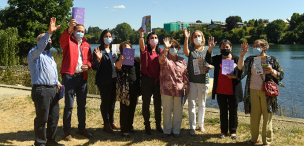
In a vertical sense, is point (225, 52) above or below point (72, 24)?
below

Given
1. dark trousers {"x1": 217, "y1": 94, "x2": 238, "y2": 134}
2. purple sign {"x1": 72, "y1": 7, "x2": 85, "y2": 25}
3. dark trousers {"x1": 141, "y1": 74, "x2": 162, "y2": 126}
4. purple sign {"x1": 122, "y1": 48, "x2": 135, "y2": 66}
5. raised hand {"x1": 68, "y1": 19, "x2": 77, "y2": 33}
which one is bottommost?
dark trousers {"x1": 217, "y1": 94, "x2": 238, "y2": 134}

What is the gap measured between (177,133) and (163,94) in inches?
34.6

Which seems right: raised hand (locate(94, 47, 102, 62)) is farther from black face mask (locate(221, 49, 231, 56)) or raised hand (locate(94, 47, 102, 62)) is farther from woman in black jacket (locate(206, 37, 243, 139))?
black face mask (locate(221, 49, 231, 56))

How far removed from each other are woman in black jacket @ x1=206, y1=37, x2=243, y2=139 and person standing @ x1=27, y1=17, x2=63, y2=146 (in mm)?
2875

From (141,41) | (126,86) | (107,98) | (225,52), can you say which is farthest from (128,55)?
(225,52)

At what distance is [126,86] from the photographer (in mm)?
4809

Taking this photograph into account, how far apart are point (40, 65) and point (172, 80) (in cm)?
231

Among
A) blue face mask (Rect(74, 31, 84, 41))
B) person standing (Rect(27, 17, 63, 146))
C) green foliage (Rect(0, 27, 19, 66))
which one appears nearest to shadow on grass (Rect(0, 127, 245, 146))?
person standing (Rect(27, 17, 63, 146))

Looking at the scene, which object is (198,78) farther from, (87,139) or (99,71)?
(87,139)

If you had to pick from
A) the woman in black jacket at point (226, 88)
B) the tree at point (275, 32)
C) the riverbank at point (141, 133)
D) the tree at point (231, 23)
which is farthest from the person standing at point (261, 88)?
the tree at point (231, 23)

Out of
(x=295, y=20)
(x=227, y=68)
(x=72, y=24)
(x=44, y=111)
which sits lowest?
(x=44, y=111)

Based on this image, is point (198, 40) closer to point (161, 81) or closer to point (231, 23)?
point (161, 81)

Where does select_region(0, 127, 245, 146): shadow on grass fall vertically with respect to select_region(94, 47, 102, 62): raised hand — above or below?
below

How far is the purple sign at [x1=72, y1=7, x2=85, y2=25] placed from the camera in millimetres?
4707
